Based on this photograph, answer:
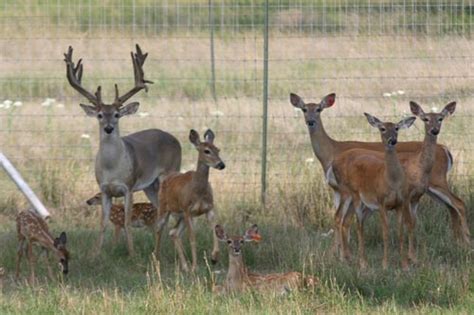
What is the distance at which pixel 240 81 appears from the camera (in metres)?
17.6

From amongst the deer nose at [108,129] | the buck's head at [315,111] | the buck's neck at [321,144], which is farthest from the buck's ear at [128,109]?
the buck's neck at [321,144]

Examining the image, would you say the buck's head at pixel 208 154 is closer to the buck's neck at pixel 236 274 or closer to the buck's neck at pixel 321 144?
the buck's neck at pixel 236 274

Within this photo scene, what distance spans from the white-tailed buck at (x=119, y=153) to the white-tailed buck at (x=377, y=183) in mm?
1908

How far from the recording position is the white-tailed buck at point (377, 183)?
1032cm

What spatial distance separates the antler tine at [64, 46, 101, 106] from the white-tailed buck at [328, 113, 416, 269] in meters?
2.27

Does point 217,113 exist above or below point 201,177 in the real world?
above

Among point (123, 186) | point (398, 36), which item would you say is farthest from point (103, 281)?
point (398, 36)

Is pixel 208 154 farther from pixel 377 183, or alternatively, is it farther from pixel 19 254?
pixel 19 254

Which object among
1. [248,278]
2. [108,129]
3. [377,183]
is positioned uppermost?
[108,129]

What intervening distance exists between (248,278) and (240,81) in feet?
28.3

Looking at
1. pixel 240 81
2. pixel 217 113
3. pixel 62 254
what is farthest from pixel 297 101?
pixel 240 81

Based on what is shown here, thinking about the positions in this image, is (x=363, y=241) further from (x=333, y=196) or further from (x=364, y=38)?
(x=364, y=38)

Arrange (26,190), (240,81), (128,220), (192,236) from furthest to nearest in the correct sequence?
1. (240,81)
2. (26,190)
3. (128,220)
4. (192,236)

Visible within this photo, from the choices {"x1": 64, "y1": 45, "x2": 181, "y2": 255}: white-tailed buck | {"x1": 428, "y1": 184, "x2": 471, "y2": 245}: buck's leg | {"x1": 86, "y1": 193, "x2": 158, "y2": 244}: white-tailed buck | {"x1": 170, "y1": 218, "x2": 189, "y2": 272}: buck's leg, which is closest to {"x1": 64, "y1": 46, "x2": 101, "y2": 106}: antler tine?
{"x1": 64, "y1": 45, "x2": 181, "y2": 255}: white-tailed buck
